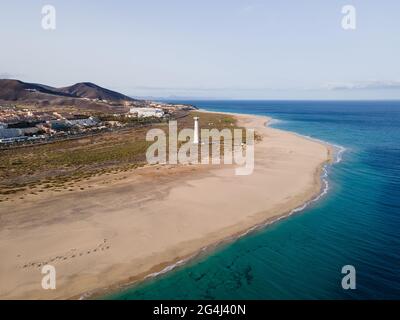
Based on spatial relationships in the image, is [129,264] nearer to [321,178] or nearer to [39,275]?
[39,275]

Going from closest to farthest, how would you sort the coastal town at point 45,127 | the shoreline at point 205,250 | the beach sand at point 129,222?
the shoreline at point 205,250 < the beach sand at point 129,222 < the coastal town at point 45,127

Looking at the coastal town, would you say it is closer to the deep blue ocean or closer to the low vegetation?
the low vegetation

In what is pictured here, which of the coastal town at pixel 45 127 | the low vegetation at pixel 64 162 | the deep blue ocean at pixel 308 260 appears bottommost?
the deep blue ocean at pixel 308 260

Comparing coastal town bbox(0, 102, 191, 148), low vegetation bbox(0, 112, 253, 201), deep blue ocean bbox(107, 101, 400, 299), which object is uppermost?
coastal town bbox(0, 102, 191, 148)

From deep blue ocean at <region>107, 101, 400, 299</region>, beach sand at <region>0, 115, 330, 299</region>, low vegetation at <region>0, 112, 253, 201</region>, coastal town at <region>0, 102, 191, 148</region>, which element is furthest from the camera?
coastal town at <region>0, 102, 191, 148</region>

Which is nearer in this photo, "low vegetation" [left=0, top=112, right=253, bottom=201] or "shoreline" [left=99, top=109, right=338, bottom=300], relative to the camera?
"shoreline" [left=99, top=109, right=338, bottom=300]

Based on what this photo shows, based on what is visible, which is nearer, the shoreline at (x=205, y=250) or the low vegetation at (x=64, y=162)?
the shoreline at (x=205, y=250)

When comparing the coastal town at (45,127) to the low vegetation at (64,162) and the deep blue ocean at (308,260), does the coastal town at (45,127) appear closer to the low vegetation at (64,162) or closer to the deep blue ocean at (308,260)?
the low vegetation at (64,162)

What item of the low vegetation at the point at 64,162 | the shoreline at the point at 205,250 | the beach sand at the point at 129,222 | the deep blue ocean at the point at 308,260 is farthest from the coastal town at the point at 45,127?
the deep blue ocean at the point at 308,260

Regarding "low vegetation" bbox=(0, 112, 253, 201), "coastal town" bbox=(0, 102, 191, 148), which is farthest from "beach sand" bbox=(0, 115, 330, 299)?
"coastal town" bbox=(0, 102, 191, 148)
